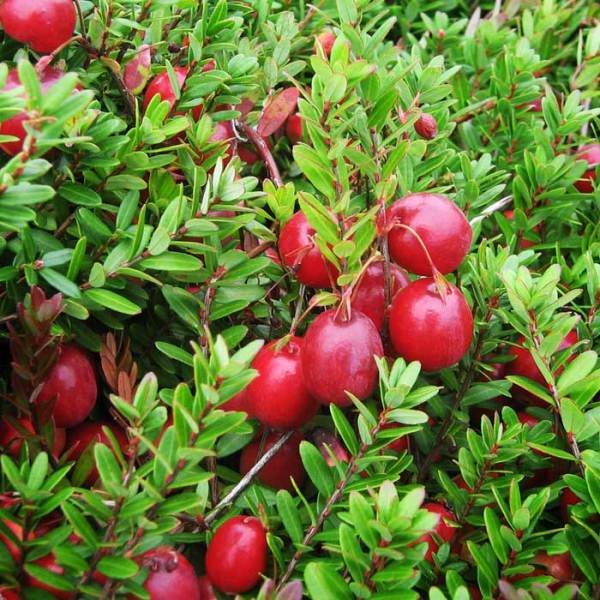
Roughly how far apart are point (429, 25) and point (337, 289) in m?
1.23

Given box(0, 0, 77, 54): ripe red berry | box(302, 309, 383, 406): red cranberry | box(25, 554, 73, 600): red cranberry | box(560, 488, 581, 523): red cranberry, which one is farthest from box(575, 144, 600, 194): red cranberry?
box(25, 554, 73, 600): red cranberry

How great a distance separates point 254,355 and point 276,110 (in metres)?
0.65

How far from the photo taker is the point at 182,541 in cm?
104

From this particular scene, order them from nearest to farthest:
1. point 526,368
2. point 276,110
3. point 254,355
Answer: point 254,355 → point 526,368 → point 276,110

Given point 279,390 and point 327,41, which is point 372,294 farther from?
point 327,41

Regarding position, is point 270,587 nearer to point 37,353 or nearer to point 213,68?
point 37,353

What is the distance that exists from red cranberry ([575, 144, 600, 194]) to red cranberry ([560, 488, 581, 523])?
0.77m

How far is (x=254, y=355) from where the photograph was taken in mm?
907

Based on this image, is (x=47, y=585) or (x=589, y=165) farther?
(x=589, y=165)

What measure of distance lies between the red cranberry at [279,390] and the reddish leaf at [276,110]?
504 mm

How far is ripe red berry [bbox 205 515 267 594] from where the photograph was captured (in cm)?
99

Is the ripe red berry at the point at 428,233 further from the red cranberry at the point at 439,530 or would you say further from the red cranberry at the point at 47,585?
the red cranberry at the point at 47,585

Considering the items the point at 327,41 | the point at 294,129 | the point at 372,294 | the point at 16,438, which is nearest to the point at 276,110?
A: the point at 294,129

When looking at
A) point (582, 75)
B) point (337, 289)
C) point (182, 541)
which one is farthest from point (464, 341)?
point (582, 75)
